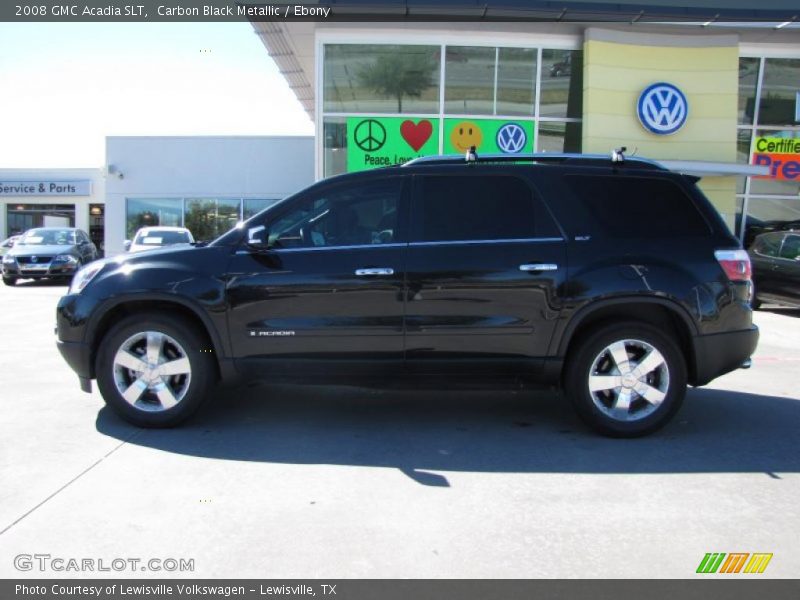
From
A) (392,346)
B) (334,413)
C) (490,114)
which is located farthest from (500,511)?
(490,114)

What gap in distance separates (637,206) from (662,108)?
11683 millimetres

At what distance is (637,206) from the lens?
4910 mm

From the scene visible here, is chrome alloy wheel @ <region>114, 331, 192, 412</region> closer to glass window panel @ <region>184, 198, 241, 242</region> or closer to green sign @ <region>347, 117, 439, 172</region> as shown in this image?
green sign @ <region>347, 117, 439, 172</region>

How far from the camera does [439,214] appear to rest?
486 centimetres

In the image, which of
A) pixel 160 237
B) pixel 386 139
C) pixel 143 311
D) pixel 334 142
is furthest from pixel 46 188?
pixel 143 311

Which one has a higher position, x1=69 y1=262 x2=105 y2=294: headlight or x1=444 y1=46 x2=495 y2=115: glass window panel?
x1=444 y1=46 x2=495 y2=115: glass window panel

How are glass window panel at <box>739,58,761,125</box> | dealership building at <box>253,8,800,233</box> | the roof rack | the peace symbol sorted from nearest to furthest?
the roof rack
dealership building at <box>253,8,800,233</box>
the peace symbol
glass window panel at <box>739,58,761,125</box>

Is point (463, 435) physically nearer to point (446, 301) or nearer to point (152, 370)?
point (446, 301)

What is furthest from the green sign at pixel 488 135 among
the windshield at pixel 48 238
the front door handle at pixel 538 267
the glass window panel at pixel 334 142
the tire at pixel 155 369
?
the windshield at pixel 48 238

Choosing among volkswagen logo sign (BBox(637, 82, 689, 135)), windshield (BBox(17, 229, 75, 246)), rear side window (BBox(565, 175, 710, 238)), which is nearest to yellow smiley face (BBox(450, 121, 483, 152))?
volkswagen logo sign (BBox(637, 82, 689, 135))

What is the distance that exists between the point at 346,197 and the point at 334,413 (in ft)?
5.85

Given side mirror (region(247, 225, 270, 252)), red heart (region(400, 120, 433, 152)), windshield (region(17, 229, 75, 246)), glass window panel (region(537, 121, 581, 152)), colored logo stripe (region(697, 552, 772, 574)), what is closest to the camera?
colored logo stripe (region(697, 552, 772, 574))

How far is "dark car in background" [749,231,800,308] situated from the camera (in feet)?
37.6

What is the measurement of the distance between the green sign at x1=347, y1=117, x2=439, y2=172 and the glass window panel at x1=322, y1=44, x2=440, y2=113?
28cm
